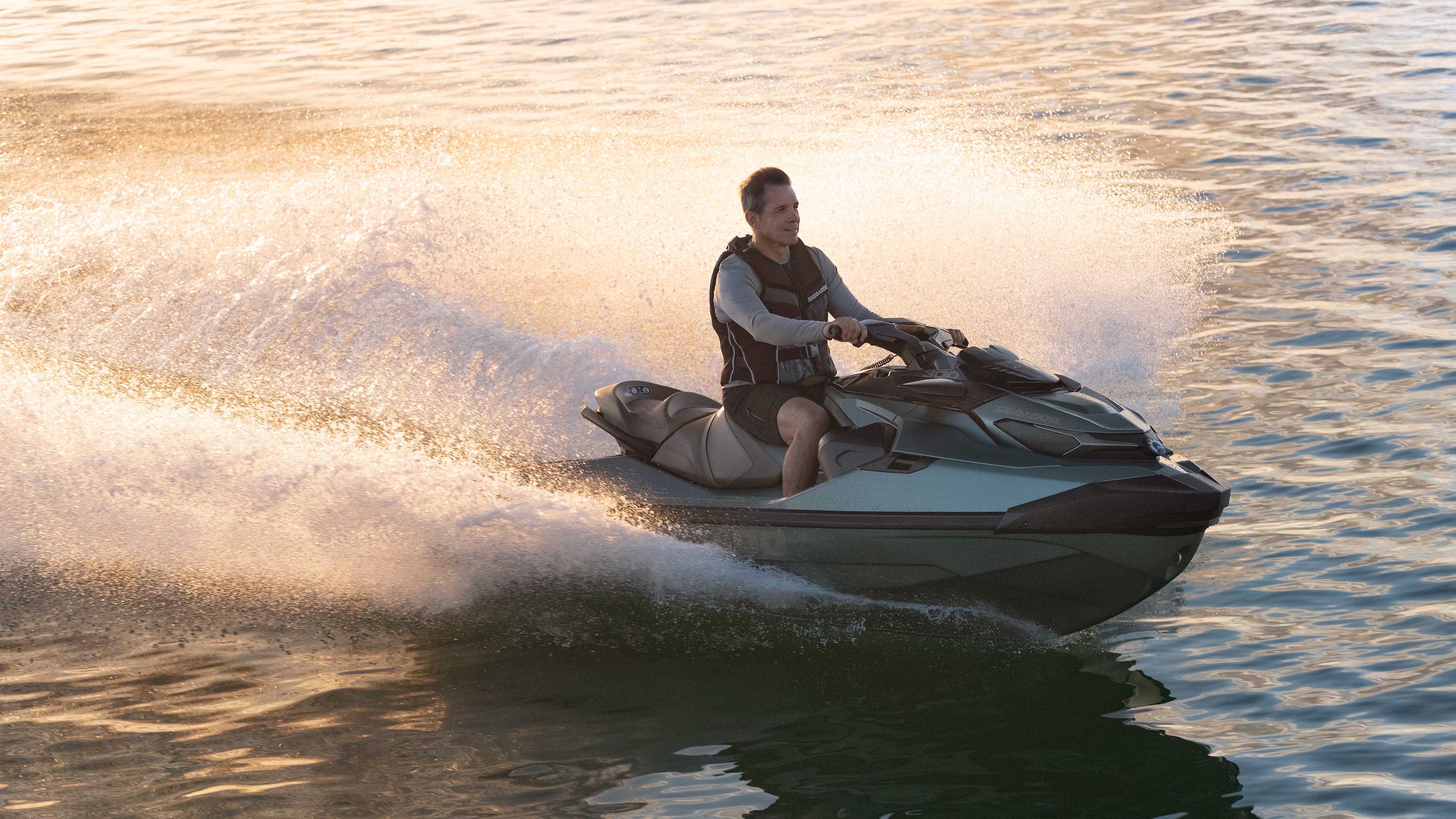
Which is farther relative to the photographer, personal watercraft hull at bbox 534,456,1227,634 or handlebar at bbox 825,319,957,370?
handlebar at bbox 825,319,957,370

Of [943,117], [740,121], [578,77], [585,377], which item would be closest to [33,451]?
[585,377]

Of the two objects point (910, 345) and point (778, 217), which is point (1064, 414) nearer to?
point (910, 345)

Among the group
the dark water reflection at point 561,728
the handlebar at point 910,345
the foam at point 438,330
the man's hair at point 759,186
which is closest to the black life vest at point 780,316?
the man's hair at point 759,186

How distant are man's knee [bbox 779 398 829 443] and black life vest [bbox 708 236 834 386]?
16 cm

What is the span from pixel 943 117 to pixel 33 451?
10.9 metres

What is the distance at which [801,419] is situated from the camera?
4.67 meters

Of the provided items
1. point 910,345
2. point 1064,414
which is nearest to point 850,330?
point 910,345

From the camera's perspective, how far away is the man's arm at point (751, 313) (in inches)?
180

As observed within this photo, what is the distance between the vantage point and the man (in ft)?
15.3

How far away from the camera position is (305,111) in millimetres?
16828

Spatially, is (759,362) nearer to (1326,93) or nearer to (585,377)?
(585,377)

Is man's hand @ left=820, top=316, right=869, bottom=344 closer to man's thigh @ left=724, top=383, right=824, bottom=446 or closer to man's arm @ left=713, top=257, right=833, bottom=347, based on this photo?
man's arm @ left=713, top=257, right=833, bottom=347

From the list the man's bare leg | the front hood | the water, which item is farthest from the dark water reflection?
the front hood

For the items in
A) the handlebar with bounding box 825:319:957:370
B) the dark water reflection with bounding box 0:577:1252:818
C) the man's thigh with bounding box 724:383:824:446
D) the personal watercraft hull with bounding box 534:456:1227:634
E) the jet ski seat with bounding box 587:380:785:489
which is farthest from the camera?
the jet ski seat with bounding box 587:380:785:489
